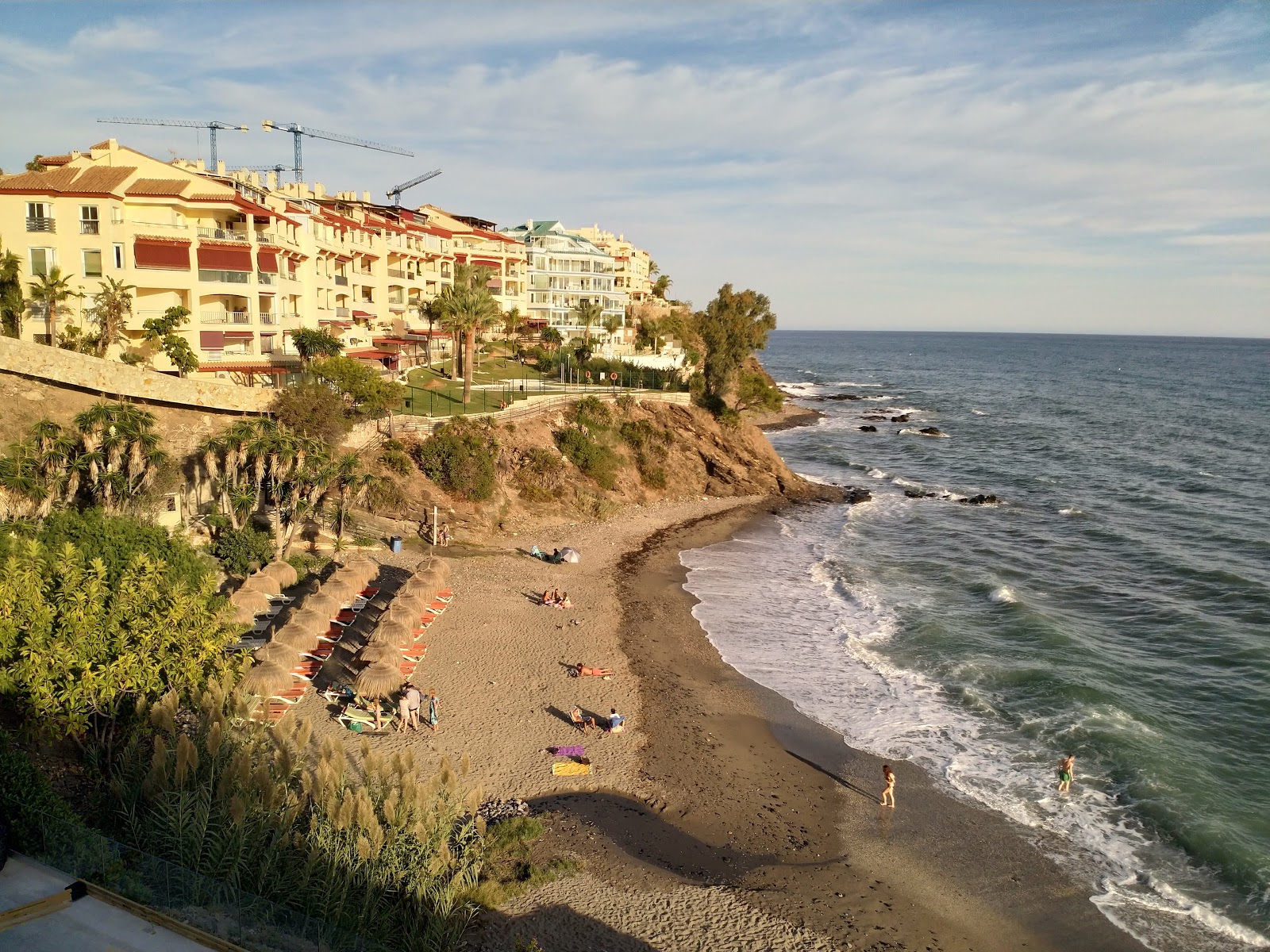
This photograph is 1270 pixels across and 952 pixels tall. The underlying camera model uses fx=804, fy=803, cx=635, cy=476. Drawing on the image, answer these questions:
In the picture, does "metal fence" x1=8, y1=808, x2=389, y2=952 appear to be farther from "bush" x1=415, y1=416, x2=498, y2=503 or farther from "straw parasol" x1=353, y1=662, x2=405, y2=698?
"bush" x1=415, y1=416, x2=498, y2=503

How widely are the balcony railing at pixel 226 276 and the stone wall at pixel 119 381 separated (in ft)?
23.8

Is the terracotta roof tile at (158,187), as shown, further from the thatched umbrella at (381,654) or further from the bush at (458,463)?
the thatched umbrella at (381,654)

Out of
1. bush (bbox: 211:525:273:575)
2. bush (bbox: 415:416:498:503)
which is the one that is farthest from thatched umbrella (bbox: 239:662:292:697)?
bush (bbox: 415:416:498:503)

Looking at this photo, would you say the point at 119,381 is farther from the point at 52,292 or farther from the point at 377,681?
the point at 377,681

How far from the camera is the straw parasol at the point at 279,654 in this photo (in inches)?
902

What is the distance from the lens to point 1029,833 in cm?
2023

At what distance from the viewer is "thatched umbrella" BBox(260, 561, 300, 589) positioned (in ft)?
95.6

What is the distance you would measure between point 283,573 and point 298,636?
18.9 feet

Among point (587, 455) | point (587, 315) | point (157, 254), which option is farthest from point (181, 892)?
point (587, 315)

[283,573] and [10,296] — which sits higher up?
[10,296]

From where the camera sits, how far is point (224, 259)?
42.4 meters

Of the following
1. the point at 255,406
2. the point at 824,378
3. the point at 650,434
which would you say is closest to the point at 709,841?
the point at 255,406

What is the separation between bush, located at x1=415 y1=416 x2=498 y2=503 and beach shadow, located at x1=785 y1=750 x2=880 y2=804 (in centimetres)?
2373

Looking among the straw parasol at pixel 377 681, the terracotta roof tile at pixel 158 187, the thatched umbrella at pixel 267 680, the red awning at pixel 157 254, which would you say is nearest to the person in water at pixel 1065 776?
the straw parasol at pixel 377 681
